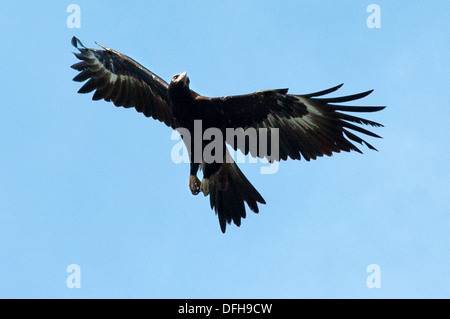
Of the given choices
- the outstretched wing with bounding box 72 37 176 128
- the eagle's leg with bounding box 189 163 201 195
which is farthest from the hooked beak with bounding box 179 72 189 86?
the eagle's leg with bounding box 189 163 201 195

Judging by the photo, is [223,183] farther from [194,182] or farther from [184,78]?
[184,78]

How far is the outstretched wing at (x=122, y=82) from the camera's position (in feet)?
57.4

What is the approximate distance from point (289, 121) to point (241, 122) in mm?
813

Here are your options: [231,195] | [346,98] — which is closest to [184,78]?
[231,195]

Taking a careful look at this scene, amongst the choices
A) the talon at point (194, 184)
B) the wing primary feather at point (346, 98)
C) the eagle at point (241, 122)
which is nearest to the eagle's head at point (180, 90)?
the eagle at point (241, 122)

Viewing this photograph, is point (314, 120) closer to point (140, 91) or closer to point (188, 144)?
point (188, 144)

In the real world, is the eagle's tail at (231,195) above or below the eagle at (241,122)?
below

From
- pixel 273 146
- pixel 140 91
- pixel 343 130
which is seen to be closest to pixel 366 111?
pixel 343 130

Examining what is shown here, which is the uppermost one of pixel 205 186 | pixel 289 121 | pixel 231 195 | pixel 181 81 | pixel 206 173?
pixel 181 81

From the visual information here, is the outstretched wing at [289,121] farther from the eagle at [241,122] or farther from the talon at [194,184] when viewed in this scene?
the talon at [194,184]

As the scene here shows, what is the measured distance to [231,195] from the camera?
1692cm

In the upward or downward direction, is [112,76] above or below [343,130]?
above
